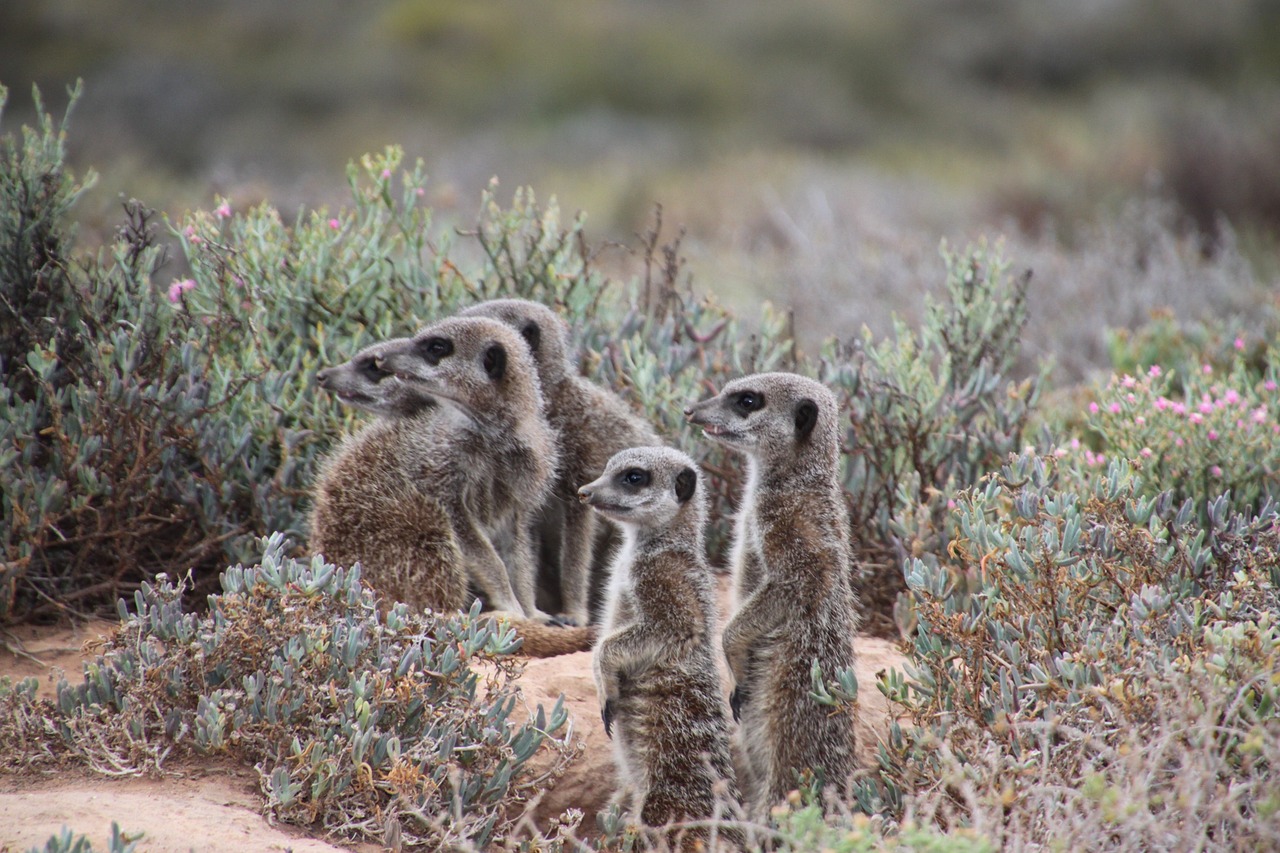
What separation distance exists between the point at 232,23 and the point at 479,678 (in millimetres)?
31488

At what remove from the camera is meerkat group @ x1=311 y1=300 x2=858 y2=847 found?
12.4ft

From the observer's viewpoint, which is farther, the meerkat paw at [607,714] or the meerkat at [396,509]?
the meerkat at [396,509]

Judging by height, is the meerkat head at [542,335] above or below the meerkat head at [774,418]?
above

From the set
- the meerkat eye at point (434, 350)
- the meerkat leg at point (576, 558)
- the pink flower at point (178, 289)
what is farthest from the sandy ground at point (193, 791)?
the pink flower at point (178, 289)

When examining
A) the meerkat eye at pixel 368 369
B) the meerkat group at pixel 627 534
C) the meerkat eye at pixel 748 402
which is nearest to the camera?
the meerkat group at pixel 627 534

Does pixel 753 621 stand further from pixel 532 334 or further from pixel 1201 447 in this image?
pixel 1201 447

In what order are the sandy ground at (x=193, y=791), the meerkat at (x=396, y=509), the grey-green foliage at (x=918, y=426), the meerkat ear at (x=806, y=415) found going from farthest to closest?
the grey-green foliage at (x=918, y=426)
the meerkat at (x=396, y=509)
the meerkat ear at (x=806, y=415)
the sandy ground at (x=193, y=791)

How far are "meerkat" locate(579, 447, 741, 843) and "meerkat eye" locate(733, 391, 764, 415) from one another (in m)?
0.33

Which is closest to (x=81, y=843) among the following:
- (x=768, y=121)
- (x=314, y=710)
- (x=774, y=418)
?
(x=314, y=710)

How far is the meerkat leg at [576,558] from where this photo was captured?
15.6 feet

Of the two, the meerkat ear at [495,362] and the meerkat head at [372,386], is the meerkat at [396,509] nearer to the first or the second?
the meerkat head at [372,386]

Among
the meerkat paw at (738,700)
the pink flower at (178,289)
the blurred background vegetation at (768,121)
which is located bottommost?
the meerkat paw at (738,700)

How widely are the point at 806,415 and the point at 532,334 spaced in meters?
1.30

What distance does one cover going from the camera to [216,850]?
2939 millimetres
